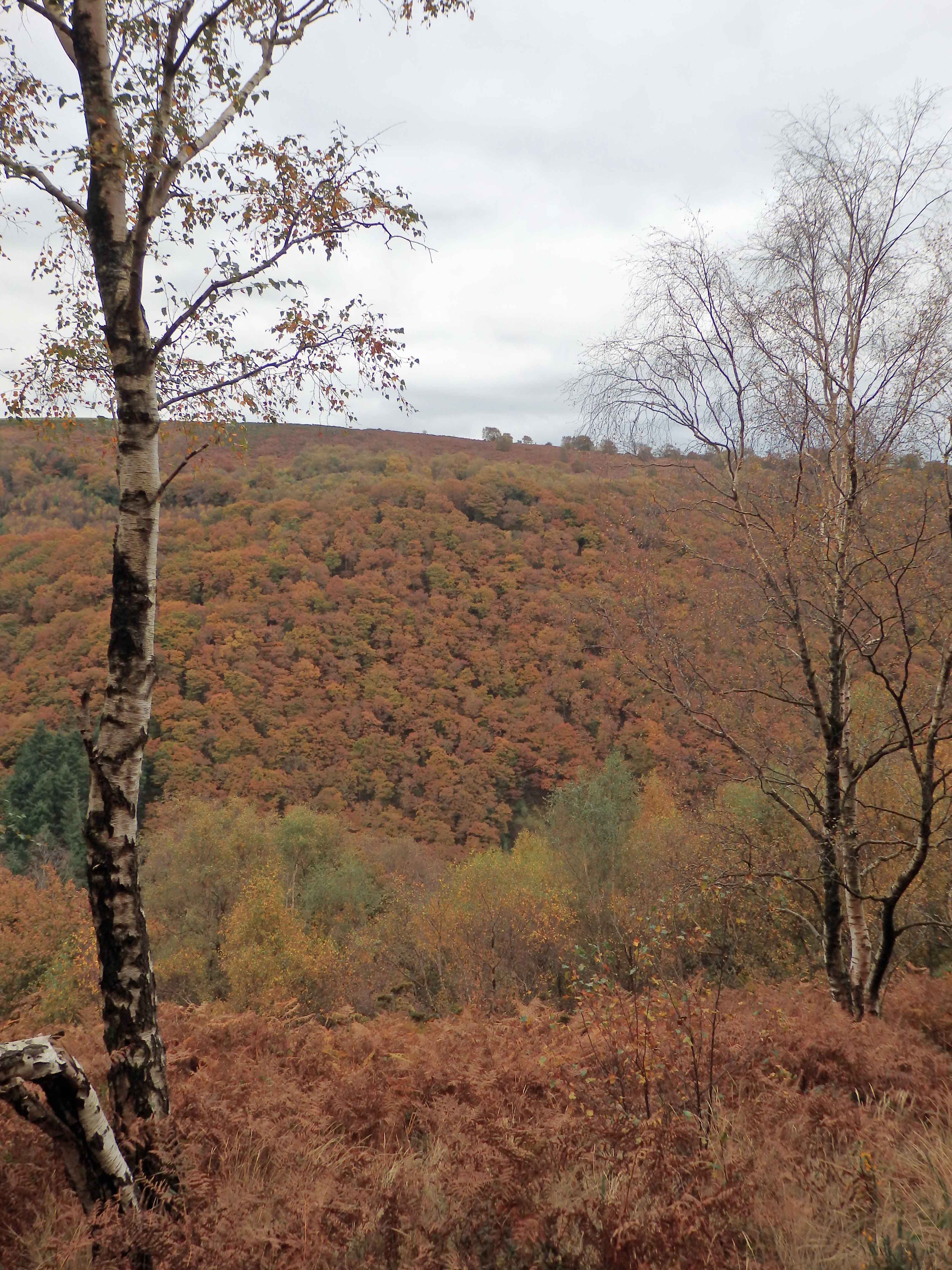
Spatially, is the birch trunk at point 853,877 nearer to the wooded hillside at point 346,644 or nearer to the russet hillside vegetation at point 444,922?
the russet hillside vegetation at point 444,922

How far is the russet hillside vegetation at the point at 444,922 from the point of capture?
282cm

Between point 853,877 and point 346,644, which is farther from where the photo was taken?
point 346,644

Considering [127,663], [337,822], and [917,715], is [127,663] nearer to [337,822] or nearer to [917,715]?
[917,715]

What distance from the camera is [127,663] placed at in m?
3.19

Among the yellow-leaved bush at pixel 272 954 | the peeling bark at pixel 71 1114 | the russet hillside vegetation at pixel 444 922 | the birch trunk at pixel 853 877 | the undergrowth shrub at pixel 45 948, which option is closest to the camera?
the peeling bark at pixel 71 1114

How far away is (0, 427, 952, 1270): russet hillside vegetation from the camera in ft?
9.25

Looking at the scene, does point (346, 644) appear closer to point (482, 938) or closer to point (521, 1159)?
point (482, 938)

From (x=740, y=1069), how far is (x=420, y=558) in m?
52.2

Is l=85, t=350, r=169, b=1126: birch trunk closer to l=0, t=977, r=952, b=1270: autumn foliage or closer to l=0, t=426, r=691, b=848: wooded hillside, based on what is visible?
l=0, t=977, r=952, b=1270: autumn foliage

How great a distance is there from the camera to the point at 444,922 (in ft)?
64.9

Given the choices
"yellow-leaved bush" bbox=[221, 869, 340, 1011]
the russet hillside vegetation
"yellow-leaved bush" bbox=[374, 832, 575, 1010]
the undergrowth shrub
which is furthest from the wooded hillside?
the undergrowth shrub

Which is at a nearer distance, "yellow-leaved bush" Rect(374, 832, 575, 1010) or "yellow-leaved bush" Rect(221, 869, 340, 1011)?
"yellow-leaved bush" Rect(374, 832, 575, 1010)

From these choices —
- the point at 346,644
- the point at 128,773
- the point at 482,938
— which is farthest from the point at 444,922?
the point at 346,644

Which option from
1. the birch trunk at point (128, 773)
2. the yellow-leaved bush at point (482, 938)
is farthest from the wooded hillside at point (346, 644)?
the birch trunk at point (128, 773)
